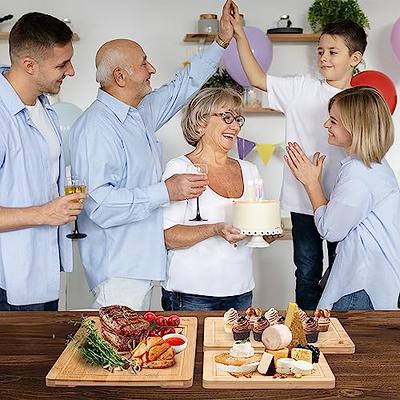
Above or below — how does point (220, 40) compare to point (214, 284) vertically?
above

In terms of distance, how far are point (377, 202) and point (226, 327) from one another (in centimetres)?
95

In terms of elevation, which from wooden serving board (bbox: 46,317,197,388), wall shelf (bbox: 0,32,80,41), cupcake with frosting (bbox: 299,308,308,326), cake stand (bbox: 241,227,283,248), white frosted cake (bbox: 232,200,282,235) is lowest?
wooden serving board (bbox: 46,317,197,388)

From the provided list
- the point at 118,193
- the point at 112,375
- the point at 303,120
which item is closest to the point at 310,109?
the point at 303,120

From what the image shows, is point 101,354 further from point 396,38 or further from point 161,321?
point 396,38

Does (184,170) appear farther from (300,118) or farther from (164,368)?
(164,368)

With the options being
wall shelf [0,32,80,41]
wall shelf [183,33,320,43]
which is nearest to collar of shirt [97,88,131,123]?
wall shelf [183,33,320,43]

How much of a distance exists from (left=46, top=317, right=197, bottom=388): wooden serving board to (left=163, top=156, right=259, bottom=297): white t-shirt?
0.94 m

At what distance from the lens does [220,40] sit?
3.11m

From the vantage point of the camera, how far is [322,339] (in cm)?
181

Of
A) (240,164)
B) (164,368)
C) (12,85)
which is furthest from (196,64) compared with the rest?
(164,368)

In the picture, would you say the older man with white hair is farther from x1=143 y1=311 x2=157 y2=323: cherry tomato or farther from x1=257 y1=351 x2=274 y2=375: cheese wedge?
x1=257 y1=351 x2=274 y2=375: cheese wedge

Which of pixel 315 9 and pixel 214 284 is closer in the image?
pixel 214 284

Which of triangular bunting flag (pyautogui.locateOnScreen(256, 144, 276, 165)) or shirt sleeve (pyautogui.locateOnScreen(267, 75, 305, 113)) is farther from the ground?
shirt sleeve (pyautogui.locateOnScreen(267, 75, 305, 113))

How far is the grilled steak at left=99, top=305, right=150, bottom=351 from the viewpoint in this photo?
1.73 m
